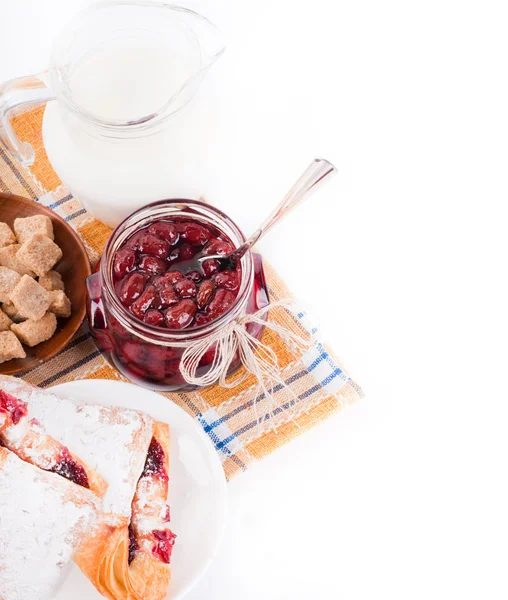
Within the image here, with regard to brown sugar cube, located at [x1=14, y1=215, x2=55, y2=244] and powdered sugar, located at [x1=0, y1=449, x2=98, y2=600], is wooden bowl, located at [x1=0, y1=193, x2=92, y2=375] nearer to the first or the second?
brown sugar cube, located at [x1=14, y1=215, x2=55, y2=244]

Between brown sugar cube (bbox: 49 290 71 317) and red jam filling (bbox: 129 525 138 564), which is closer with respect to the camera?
A: red jam filling (bbox: 129 525 138 564)

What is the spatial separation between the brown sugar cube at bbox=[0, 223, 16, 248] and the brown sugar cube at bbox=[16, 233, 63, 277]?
6cm

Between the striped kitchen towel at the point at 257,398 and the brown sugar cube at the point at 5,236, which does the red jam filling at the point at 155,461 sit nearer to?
the striped kitchen towel at the point at 257,398

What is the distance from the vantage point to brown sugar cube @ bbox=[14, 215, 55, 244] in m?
1.55

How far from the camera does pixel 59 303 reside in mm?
1524

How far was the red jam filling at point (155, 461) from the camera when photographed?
55.6 inches

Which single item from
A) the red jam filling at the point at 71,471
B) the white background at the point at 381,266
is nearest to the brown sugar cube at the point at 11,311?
the red jam filling at the point at 71,471

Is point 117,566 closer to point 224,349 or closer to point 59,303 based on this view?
point 224,349

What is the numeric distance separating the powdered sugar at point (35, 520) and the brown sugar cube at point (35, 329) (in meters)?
0.26

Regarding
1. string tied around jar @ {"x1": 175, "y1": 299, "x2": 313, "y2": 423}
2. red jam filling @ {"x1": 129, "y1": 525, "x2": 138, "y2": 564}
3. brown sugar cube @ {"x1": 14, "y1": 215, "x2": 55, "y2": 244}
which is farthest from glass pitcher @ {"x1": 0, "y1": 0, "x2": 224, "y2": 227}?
red jam filling @ {"x1": 129, "y1": 525, "x2": 138, "y2": 564}

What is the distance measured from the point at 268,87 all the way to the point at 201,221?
770 mm

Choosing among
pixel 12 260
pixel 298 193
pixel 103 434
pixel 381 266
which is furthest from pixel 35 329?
pixel 381 266

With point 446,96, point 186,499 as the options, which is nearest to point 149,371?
point 186,499

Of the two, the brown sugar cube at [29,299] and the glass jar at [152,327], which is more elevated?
the glass jar at [152,327]
